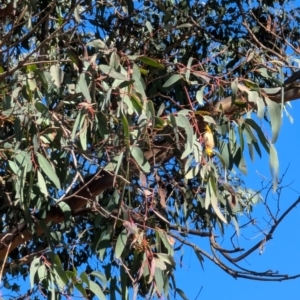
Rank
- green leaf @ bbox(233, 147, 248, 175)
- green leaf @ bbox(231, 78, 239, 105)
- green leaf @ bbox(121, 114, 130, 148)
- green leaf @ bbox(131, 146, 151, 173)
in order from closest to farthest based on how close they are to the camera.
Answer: green leaf @ bbox(121, 114, 130, 148)
green leaf @ bbox(131, 146, 151, 173)
green leaf @ bbox(231, 78, 239, 105)
green leaf @ bbox(233, 147, 248, 175)

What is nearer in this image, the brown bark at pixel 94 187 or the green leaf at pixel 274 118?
the green leaf at pixel 274 118

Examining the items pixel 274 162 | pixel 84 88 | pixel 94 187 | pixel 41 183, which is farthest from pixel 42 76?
pixel 274 162

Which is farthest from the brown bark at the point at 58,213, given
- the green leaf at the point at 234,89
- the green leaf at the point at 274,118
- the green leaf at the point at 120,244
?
the green leaf at the point at 274,118

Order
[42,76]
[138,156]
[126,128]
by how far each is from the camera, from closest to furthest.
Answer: [126,128] < [138,156] < [42,76]

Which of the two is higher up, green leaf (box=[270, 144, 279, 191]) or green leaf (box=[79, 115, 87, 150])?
green leaf (box=[270, 144, 279, 191])

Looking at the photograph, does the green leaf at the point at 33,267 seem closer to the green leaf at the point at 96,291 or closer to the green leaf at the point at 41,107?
the green leaf at the point at 96,291

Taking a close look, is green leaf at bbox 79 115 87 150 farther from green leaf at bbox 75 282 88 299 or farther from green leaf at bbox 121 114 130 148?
green leaf at bbox 75 282 88 299

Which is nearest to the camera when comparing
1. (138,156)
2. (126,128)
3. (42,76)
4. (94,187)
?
(126,128)

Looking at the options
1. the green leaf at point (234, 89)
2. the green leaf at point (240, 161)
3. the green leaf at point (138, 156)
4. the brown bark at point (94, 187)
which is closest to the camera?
the green leaf at point (138, 156)

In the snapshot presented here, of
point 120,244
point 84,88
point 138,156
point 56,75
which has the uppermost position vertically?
point 56,75

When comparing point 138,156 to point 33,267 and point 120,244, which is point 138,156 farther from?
point 33,267

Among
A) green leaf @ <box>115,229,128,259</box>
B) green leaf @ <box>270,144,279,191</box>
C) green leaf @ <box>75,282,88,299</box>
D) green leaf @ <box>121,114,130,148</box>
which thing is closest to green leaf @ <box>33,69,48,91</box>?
green leaf @ <box>121,114,130,148</box>

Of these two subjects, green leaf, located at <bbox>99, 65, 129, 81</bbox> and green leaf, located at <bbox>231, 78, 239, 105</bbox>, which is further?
green leaf, located at <bbox>231, 78, 239, 105</bbox>

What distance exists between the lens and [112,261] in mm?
3588
